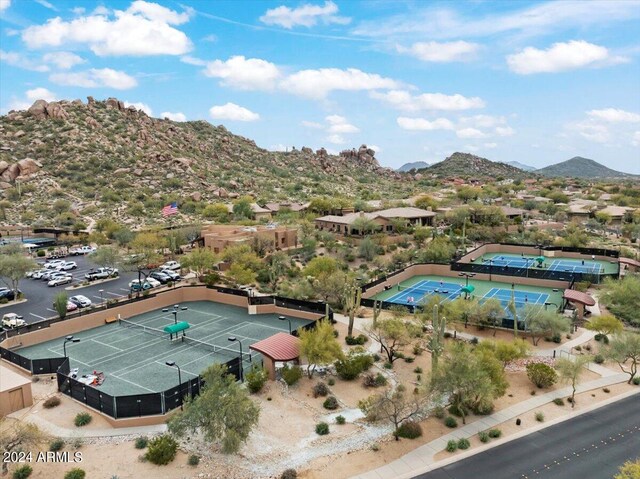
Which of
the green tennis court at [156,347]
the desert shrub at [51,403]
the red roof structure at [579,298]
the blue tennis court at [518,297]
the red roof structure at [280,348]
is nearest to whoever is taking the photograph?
the desert shrub at [51,403]

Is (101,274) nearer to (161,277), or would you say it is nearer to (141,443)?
(161,277)

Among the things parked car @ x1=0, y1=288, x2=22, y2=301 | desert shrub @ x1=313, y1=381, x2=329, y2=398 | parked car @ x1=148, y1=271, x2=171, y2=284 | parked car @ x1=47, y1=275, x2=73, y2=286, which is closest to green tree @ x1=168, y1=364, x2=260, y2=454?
desert shrub @ x1=313, y1=381, x2=329, y2=398

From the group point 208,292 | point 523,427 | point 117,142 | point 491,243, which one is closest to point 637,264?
point 491,243

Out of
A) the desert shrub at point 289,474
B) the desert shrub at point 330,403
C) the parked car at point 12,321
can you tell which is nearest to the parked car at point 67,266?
the parked car at point 12,321

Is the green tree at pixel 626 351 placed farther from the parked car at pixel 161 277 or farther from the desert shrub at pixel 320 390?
the parked car at pixel 161 277

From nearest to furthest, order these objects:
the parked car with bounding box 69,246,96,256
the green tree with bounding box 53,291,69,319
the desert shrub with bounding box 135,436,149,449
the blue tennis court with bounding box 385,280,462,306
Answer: the desert shrub with bounding box 135,436,149,449 < the green tree with bounding box 53,291,69,319 < the blue tennis court with bounding box 385,280,462,306 < the parked car with bounding box 69,246,96,256

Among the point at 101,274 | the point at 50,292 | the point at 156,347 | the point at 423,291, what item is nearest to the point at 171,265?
the point at 101,274

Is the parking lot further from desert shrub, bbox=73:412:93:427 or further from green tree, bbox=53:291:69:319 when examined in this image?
desert shrub, bbox=73:412:93:427
